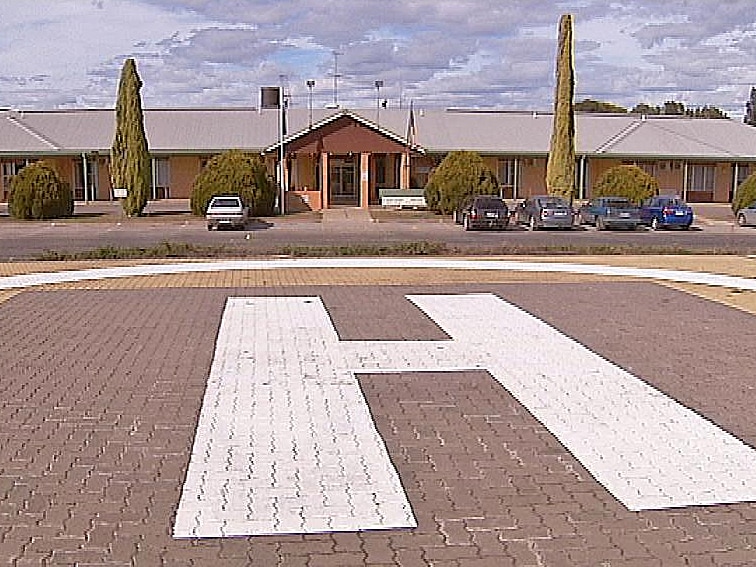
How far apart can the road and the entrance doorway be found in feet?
34.9

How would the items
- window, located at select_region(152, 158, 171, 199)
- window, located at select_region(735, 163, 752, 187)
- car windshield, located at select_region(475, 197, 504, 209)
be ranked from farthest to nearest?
window, located at select_region(735, 163, 752, 187) → window, located at select_region(152, 158, 171, 199) → car windshield, located at select_region(475, 197, 504, 209)

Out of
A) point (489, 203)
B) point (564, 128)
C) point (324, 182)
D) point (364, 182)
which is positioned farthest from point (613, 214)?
point (324, 182)

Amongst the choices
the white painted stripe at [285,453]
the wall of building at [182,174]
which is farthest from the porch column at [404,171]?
the white painted stripe at [285,453]

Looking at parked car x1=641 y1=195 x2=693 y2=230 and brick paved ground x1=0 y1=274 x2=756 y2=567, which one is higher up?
brick paved ground x1=0 y1=274 x2=756 y2=567

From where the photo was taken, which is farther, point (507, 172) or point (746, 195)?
point (507, 172)

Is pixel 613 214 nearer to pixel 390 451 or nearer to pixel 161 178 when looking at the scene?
pixel 161 178

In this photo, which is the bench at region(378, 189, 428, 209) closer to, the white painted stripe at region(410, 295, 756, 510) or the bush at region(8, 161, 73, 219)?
the bush at region(8, 161, 73, 219)

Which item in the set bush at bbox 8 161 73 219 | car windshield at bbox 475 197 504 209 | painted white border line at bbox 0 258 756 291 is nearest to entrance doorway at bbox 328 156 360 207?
bush at bbox 8 161 73 219

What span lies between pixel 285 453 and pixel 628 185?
40.7m

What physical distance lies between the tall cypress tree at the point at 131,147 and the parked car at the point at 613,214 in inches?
809

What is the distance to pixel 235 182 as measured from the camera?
1666 inches

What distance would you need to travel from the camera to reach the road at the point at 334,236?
1009 inches

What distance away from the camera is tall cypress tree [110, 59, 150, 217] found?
43781mm

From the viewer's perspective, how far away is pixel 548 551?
5.00 metres
